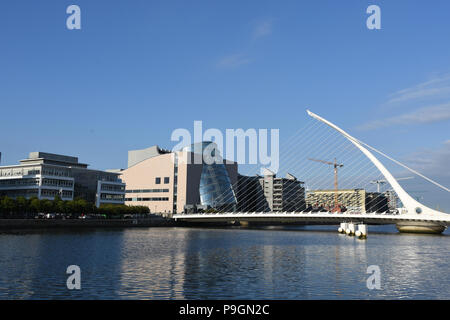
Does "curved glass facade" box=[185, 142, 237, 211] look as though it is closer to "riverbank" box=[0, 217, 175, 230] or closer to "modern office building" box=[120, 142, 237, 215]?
"modern office building" box=[120, 142, 237, 215]

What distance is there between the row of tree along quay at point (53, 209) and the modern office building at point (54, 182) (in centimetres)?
832

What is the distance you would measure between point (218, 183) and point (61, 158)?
1972 inches

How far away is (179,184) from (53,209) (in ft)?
197

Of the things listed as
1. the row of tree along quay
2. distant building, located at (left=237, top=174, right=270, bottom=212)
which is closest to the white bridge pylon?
the row of tree along quay

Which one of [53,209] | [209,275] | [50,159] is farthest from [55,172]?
[209,275]

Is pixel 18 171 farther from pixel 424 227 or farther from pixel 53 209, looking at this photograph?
pixel 424 227

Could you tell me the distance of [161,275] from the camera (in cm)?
2744

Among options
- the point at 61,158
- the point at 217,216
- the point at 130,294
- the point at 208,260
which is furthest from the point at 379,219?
the point at 61,158

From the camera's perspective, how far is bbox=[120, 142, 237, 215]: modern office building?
13888cm

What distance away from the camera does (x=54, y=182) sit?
9694 cm

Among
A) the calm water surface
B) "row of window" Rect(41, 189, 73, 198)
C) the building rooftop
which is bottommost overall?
the calm water surface

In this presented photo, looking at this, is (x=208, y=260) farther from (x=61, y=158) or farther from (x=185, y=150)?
(x=185, y=150)

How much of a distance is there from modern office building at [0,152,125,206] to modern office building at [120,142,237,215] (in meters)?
22.4

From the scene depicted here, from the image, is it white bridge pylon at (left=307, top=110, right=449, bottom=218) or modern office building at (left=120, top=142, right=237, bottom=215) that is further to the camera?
modern office building at (left=120, top=142, right=237, bottom=215)
